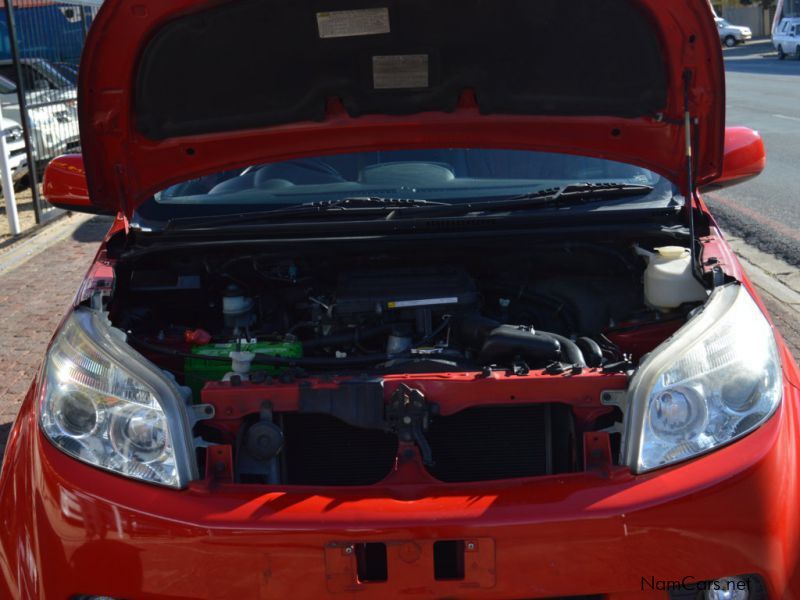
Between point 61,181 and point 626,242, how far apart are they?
2.41 meters

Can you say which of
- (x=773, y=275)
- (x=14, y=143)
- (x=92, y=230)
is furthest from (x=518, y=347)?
(x=14, y=143)

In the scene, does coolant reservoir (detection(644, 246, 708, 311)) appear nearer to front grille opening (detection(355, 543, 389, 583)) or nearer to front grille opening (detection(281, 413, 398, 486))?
front grille opening (detection(281, 413, 398, 486))

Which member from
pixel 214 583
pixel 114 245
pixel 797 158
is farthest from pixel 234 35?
pixel 797 158

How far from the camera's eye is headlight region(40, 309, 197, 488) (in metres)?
2.53

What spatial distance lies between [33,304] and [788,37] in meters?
36.6

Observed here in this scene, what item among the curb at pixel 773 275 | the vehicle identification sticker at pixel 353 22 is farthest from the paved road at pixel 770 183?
the vehicle identification sticker at pixel 353 22

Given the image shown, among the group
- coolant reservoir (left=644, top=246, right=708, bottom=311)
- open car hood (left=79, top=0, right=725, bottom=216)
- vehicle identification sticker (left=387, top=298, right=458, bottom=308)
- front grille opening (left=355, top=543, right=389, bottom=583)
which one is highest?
open car hood (left=79, top=0, right=725, bottom=216)

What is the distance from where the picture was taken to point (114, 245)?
3547 mm

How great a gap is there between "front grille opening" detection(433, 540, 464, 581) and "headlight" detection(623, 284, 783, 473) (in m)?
0.52

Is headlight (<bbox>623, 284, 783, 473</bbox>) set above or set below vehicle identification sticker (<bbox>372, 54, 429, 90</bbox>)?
below

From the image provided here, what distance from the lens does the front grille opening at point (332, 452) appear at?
280 cm

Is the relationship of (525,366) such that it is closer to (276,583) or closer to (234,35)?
(276,583)

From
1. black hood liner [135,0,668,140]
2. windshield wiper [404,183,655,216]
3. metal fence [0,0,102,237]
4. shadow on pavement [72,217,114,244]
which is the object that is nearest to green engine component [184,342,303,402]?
windshield wiper [404,183,655,216]

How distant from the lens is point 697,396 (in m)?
2.53
